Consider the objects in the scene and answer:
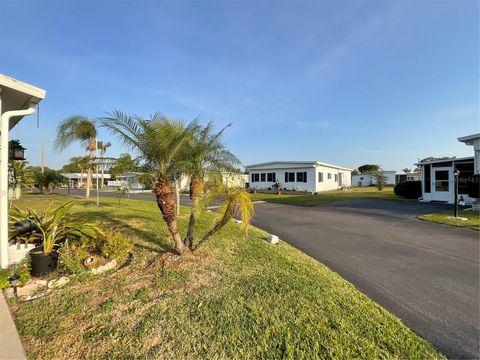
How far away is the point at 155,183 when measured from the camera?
15.9 ft

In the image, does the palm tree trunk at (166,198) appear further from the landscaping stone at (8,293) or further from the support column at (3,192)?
the support column at (3,192)

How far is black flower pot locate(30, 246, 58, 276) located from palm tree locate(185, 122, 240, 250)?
2.34m

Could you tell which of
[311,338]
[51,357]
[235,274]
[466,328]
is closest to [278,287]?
[235,274]

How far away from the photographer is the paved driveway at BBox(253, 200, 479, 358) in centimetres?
321

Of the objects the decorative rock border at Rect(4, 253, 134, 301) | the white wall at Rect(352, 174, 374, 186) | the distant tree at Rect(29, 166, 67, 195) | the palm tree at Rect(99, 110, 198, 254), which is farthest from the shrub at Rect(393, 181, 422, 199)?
the distant tree at Rect(29, 166, 67, 195)

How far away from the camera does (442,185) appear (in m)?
17.4

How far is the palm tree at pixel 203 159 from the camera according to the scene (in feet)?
17.8

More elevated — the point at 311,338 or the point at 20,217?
the point at 20,217

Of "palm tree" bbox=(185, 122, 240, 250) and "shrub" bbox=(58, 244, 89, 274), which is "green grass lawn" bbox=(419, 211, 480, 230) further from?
"shrub" bbox=(58, 244, 89, 274)

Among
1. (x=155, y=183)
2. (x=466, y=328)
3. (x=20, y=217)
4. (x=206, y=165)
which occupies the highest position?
(x=206, y=165)

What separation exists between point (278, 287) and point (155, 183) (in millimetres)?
2868

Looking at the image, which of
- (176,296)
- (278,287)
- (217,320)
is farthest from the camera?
(278,287)

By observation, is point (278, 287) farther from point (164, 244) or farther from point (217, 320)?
point (164, 244)

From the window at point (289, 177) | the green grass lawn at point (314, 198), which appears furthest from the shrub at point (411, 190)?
the window at point (289, 177)
